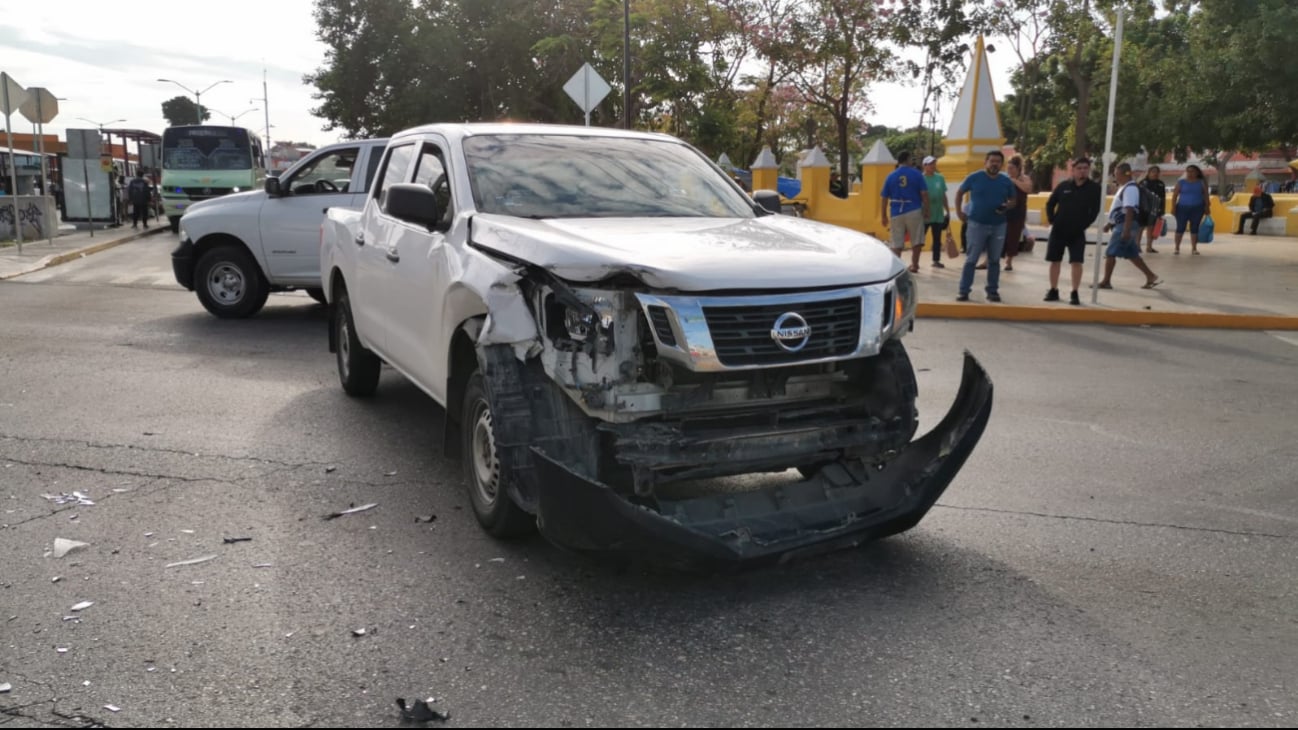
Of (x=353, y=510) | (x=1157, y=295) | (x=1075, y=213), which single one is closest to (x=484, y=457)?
(x=353, y=510)

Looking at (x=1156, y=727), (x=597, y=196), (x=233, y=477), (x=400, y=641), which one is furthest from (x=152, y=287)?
(x=1156, y=727)

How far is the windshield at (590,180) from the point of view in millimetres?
5113

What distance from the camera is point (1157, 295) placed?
1365cm

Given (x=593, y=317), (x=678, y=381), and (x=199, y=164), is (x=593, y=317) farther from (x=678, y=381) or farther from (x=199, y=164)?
(x=199, y=164)

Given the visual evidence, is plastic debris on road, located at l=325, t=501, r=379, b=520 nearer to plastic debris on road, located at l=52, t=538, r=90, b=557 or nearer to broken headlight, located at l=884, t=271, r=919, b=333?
plastic debris on road, located at l=52, t=538, r=90, b=557

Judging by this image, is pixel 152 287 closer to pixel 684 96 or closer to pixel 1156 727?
pixel 1156 727

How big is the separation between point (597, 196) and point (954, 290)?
9.81 m

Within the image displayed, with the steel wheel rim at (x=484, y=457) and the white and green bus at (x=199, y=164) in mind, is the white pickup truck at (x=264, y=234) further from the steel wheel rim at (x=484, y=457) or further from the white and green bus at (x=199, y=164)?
the white and green bus at (x=199, y=164)

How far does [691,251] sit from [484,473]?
4.36 ft

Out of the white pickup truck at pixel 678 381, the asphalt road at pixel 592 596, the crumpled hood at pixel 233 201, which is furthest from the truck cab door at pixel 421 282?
the crumpled hood at pixel 233 201

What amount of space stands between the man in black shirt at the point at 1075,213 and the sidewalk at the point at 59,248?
49.8 feet

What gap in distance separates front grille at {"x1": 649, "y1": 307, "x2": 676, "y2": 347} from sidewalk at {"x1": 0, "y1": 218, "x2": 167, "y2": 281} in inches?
626

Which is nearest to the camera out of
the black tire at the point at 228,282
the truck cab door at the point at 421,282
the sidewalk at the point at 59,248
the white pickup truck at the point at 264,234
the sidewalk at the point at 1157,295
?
the truck cab door at the point at 421,282

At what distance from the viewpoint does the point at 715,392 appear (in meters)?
4.09
